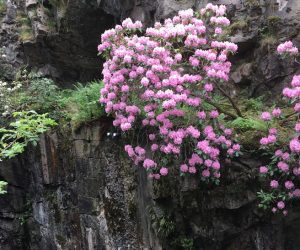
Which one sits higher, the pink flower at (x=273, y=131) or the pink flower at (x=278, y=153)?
the pink flower at (x=273, y=131)

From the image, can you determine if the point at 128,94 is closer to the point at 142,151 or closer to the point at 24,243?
the point at 142,151

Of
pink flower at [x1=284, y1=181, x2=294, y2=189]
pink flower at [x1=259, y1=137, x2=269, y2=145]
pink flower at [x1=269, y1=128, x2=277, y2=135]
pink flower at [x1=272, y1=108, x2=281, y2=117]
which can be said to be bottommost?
pink flower at [x1=284, y1=181, x2=294, y2=189]

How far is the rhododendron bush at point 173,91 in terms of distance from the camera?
636 centimetres

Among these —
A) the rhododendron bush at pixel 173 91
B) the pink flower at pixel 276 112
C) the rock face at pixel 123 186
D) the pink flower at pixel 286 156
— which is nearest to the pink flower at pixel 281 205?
the rock face at pixel 123 186

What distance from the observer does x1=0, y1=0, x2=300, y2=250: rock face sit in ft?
22.6

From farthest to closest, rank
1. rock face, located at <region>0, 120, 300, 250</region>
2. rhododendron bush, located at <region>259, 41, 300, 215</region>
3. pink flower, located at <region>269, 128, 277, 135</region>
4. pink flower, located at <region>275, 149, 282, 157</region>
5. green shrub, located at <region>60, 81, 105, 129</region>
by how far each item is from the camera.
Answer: green shrub, located at <region>60, 81, 105, 129</region> → rock face, located at <region>0, 120, 300, 250</region> → pink flower, located at <region>269, 128, 277, 135</region> → pink flower, located at <region>275, 149, 282, 157</region> → rhododendron bush, located at <region>259, 41, 300, 215</region>

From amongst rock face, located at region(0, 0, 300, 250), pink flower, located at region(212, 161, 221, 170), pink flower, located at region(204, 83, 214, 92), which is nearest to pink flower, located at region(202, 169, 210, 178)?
pink flower, located at region(212, 161, 221, 170)

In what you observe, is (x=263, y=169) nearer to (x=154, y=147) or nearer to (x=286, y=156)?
(x=286, y=156)

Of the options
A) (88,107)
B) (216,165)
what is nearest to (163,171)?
(216,165)

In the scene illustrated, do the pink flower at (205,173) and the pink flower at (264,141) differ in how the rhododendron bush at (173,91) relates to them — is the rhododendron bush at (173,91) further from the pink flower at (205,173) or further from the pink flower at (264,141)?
the pink flower at (264,141)

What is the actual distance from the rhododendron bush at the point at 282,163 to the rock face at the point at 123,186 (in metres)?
0.35

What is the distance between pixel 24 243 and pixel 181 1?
826 cm

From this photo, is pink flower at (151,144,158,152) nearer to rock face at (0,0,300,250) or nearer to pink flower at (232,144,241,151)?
rock face at (0,0,300,250)

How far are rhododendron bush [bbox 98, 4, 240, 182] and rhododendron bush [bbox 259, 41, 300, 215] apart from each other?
1.97ft
